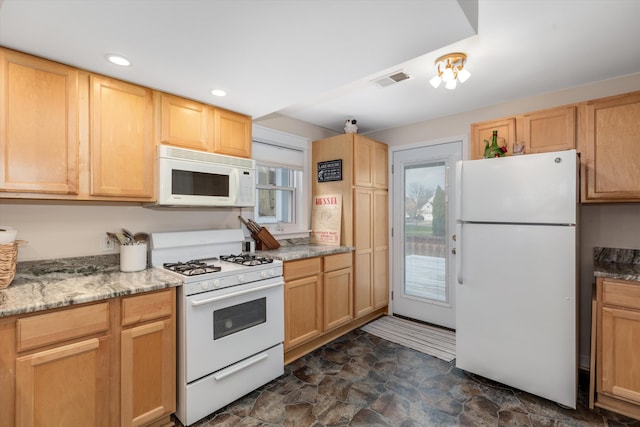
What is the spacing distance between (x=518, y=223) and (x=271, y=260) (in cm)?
189

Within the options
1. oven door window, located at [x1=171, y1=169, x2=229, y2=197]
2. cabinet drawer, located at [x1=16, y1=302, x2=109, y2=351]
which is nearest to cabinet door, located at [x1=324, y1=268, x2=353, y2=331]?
oven door window, located at [x1=171, y1=169, x2=229, y2=197]

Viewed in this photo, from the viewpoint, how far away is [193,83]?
208cm

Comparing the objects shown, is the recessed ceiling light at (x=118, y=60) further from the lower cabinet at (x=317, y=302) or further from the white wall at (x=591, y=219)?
the white wall at (x=591, y=219)

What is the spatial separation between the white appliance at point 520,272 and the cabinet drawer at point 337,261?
1.13 metres

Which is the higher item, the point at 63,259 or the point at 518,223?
the point at 518,223

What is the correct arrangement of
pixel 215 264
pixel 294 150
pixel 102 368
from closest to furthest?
pixel 102 368
pixel 215 264
pixel 294 150

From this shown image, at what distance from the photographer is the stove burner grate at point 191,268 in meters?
1.97

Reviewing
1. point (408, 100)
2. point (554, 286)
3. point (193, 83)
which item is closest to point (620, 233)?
point (554, 286)

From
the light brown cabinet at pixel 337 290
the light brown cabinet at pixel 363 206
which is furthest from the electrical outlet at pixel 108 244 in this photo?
the light brown cabinet at pixel 363 206

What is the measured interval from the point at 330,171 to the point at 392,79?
1288 millimetres

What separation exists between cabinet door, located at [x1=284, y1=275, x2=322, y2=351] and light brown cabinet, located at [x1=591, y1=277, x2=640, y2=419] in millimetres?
2072

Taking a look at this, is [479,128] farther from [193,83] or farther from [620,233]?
[193,83]

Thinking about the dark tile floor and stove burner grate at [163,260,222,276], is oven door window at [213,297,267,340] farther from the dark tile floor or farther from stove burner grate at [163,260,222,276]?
the dark tile floor

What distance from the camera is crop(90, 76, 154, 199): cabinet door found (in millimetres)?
1912
